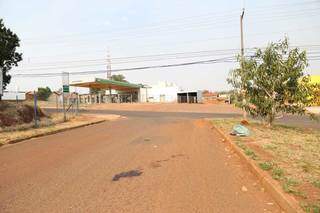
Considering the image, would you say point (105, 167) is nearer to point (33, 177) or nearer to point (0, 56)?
point (33, 177)

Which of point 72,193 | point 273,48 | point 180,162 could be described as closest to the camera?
point 72,193

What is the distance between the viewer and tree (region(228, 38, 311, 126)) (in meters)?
18.9

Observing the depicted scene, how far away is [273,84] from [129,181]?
13.6 m

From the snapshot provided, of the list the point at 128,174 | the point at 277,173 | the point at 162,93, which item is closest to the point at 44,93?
the point at 162,93

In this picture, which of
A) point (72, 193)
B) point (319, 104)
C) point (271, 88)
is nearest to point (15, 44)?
point (271, 88)

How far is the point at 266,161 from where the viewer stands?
29.1ft

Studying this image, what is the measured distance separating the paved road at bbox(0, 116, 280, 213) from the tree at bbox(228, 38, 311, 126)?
7812 millimetres

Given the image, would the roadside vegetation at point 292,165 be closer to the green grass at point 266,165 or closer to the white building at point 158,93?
the green grass at point 266,165

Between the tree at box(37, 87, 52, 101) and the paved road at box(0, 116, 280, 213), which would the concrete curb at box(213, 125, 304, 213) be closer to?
the paved road at box(0, 116, 280, 213)

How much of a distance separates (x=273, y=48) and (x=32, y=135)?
501 inches

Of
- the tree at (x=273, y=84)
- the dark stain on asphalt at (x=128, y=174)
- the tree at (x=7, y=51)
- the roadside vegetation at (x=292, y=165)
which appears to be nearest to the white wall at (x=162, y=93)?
the tree at (x=7, y=51)

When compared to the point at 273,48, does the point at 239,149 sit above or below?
below

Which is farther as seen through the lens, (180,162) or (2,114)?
(2,114)

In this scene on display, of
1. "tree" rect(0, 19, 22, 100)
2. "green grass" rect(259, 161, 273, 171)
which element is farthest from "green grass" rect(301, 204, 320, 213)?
Result: "tree" rect(0, 19, 22, 100)
